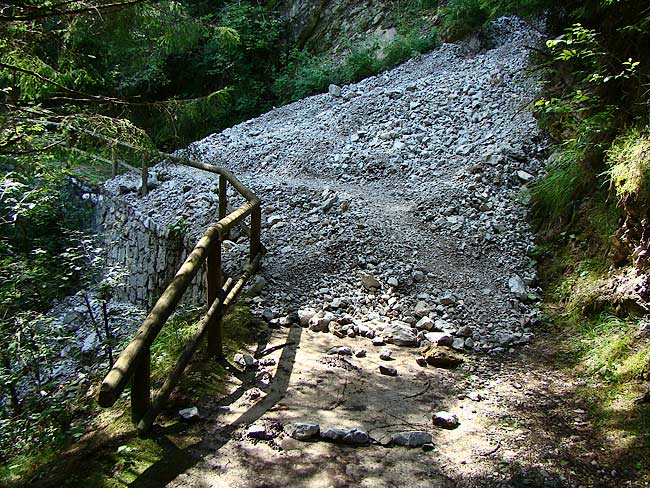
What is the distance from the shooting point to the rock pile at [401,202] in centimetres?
500

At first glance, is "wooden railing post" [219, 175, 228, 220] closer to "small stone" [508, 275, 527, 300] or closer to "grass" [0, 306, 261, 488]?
"grass" [0, 306, 261, 488]

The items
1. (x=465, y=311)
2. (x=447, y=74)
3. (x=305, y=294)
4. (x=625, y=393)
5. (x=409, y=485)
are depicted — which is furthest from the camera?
(x=447, y=74)

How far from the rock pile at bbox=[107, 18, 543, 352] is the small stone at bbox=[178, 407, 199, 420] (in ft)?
5.62

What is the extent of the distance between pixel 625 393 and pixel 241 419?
8.21ft

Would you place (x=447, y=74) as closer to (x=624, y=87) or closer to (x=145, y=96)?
(x=624, y=87)

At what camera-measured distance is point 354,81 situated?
13.6m

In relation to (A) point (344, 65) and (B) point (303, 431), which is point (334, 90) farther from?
(B) point (303, 431)

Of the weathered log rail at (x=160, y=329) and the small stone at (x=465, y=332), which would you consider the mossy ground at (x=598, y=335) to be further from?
the weathered log rail at (x=160, y=329)

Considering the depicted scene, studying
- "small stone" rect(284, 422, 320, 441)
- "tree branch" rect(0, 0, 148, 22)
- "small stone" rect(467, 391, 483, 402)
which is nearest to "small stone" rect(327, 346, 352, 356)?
"small stone" rect(467, 391, 483, 402)

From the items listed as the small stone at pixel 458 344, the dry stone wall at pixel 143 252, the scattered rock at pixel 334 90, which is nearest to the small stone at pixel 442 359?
the small stone at pixel 458 344

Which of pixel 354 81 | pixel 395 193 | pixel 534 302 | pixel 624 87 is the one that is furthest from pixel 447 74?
pixel 534 302

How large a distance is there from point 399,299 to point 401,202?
91.2 inches

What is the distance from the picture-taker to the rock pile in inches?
197

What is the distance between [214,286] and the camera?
12.5 feet
